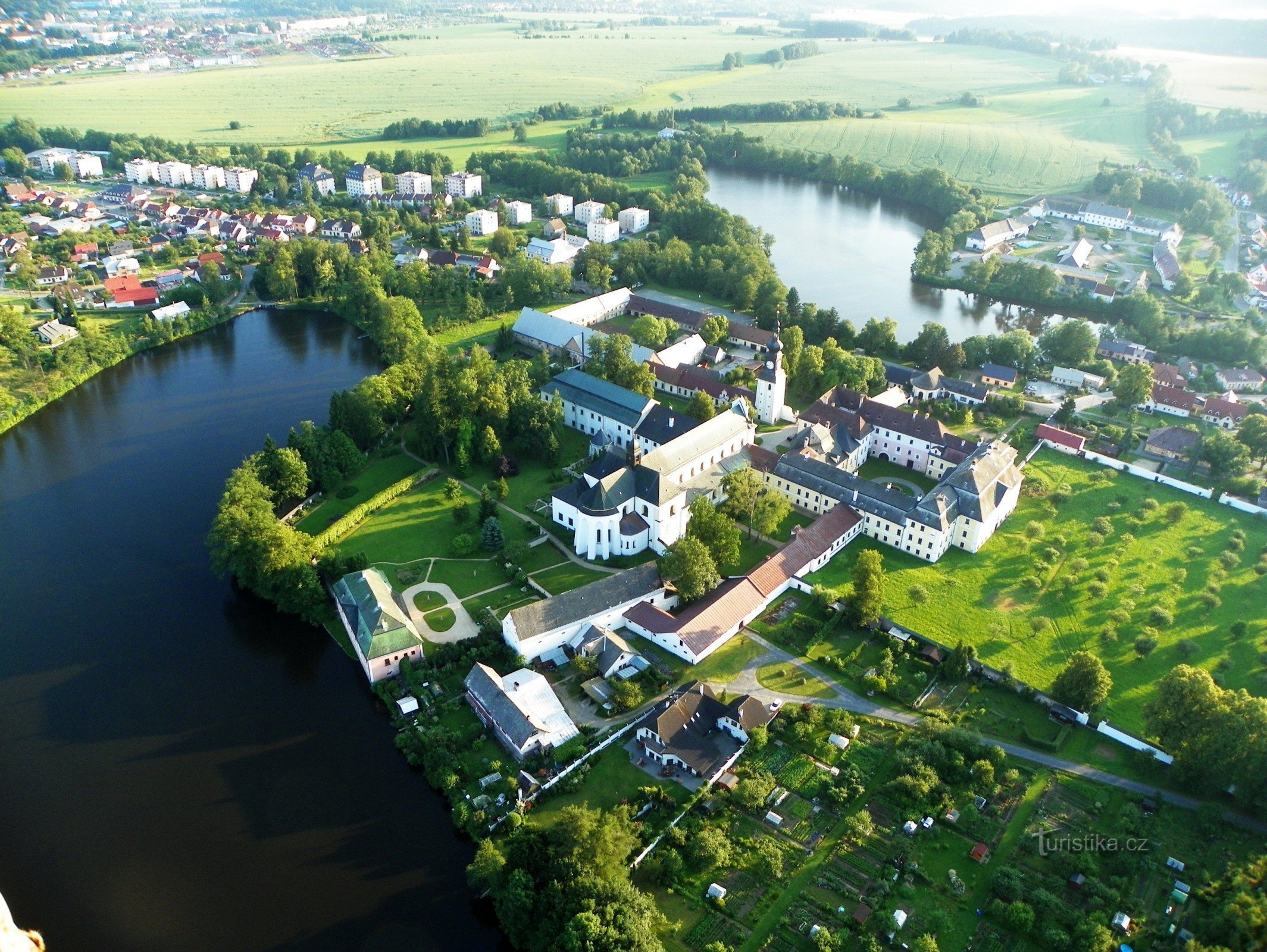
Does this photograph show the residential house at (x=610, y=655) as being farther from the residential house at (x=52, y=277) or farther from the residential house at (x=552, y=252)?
the residential house at (x=52, y=277)

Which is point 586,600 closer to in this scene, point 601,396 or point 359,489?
point 359,489

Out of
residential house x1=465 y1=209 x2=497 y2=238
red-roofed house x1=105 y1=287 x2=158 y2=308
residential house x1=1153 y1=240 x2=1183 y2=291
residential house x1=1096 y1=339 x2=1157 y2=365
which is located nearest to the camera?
residential house x1=1096 y1=339 x2=1157 y2=365

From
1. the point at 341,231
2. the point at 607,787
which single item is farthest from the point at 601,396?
Result: the point at 341,231

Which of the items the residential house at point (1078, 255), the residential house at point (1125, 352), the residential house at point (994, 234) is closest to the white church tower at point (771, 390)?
the residential house at point (1125, 352)

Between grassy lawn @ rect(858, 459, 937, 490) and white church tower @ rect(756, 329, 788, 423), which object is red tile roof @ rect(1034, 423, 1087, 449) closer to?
grassy lawn @ rect(858, 459, 937, 490)

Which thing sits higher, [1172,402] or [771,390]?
[771,390]

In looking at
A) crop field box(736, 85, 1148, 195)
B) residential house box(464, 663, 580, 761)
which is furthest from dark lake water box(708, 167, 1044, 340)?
residential house box(464, 663, 580, 761)
